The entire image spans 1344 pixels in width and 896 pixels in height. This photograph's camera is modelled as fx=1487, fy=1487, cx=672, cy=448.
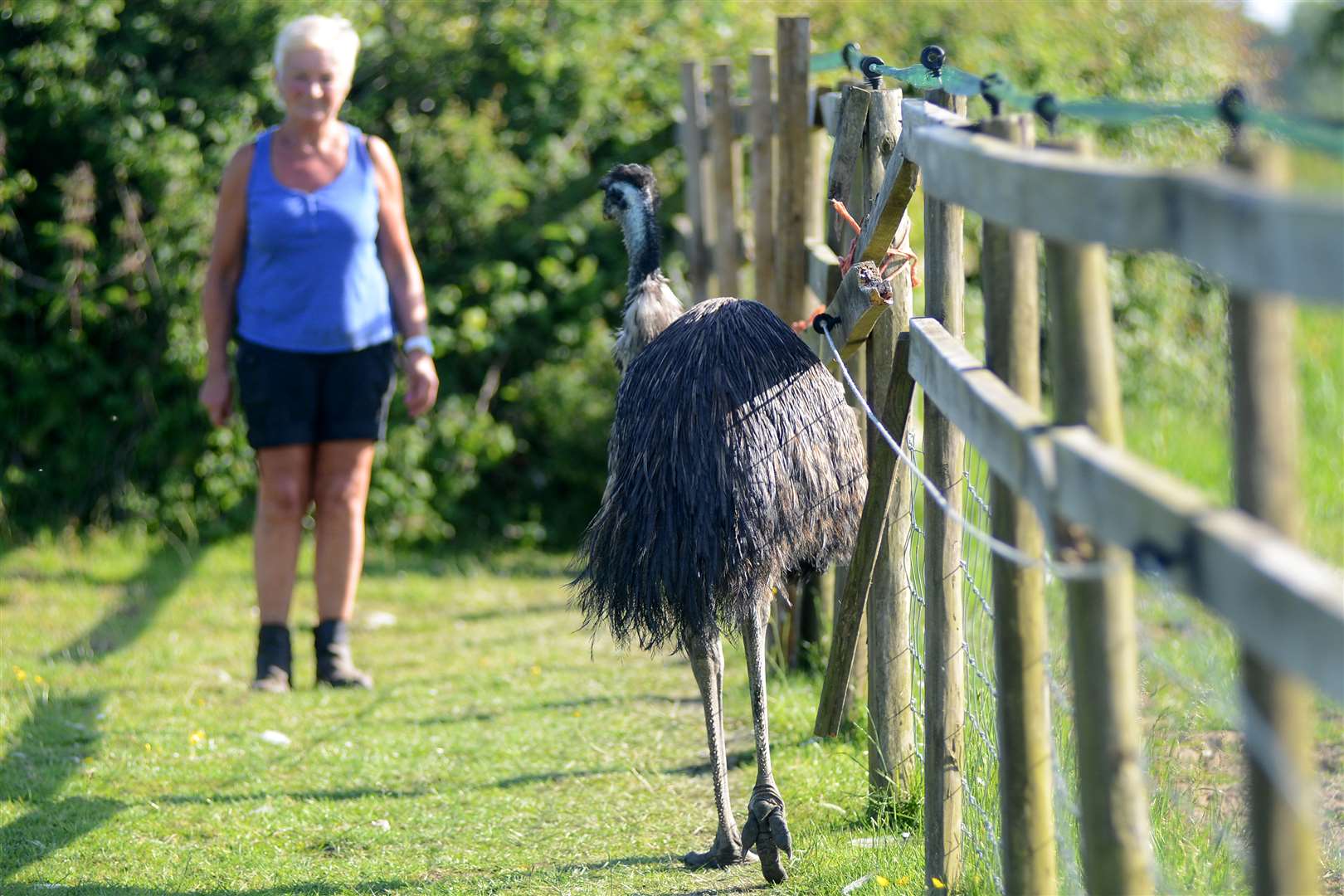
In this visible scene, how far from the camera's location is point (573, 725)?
5109 millimetres

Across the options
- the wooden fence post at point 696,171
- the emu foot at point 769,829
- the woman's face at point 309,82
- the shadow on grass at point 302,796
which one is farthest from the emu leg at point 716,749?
the wooden fence post at point 696,171

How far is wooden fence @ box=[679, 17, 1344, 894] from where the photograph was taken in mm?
1519

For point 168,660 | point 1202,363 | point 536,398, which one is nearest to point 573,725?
point 168,660

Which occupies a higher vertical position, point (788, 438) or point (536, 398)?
point (788, 438)

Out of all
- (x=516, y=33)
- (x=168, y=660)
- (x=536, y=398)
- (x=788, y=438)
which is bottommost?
(x=168, y=660)

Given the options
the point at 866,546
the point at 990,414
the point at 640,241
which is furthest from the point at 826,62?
the point at 990,414

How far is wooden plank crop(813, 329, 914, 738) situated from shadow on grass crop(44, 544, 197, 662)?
11.2 ft

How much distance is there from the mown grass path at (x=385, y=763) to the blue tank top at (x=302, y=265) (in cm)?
133

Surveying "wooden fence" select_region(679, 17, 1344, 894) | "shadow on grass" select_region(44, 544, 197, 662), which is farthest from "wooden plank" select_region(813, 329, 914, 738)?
"shadow on grass" select_region(44, 544, 197, 662)

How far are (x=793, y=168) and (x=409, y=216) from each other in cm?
336

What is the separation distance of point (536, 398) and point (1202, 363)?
14.5 feet

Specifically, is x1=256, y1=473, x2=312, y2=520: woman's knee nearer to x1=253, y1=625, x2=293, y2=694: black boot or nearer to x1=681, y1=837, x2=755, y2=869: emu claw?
x1=253, y1=625, x2=293, y2=694: black boot

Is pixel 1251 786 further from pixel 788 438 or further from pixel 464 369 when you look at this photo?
pixel 464 369

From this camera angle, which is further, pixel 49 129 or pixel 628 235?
pixel 49 129
